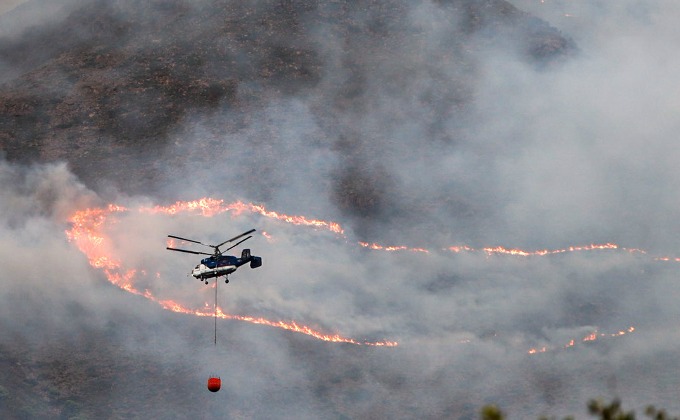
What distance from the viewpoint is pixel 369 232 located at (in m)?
119

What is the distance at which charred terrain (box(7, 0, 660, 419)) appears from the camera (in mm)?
99125

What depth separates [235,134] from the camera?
414 ft

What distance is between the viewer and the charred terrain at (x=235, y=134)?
99125 mm

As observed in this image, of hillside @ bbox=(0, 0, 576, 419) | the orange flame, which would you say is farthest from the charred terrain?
the orange flame

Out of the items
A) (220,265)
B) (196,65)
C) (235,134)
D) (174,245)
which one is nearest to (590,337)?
(174,245)

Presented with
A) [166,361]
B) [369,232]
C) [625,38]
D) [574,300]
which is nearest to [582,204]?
[574,300]

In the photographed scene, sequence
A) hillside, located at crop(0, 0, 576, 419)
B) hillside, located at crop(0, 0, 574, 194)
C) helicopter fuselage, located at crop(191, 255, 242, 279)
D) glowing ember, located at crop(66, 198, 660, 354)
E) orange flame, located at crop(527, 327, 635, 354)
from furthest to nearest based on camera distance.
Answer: hillside, located at crop(0, 0, 574, 194) → glowing ember, located at crop(66, 198, 660, 354) → orange flame, located at crop(527, 327, 635, 354) → hillside, located at crop(0, 0, 576, 419) → helicopter fuselage, located at crop(191, 255, 242, 279)

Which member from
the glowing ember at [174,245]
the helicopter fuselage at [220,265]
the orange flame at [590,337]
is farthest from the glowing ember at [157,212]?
the helicopter fuselage at [220,265]

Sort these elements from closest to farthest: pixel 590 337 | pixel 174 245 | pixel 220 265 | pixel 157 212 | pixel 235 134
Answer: pixel 220 265, pixel 590 337, pixel 174 245, pixel 157 212, pixel 235 134

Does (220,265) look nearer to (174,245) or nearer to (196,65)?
(174,245)

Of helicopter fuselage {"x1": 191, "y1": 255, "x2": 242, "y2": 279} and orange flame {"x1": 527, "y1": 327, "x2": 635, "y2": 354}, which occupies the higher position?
helicopter fuselage {"x1": 191, "y1": 255, "x2": 242, "y2": 279}

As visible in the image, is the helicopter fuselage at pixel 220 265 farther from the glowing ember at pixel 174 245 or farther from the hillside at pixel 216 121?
the glowing ember at pixel 174 245

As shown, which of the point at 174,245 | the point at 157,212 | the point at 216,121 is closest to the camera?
the point at 174,245

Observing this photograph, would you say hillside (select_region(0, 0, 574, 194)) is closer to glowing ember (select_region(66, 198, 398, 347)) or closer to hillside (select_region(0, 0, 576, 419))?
hillside (select_region(0, 0, 576, 419))
